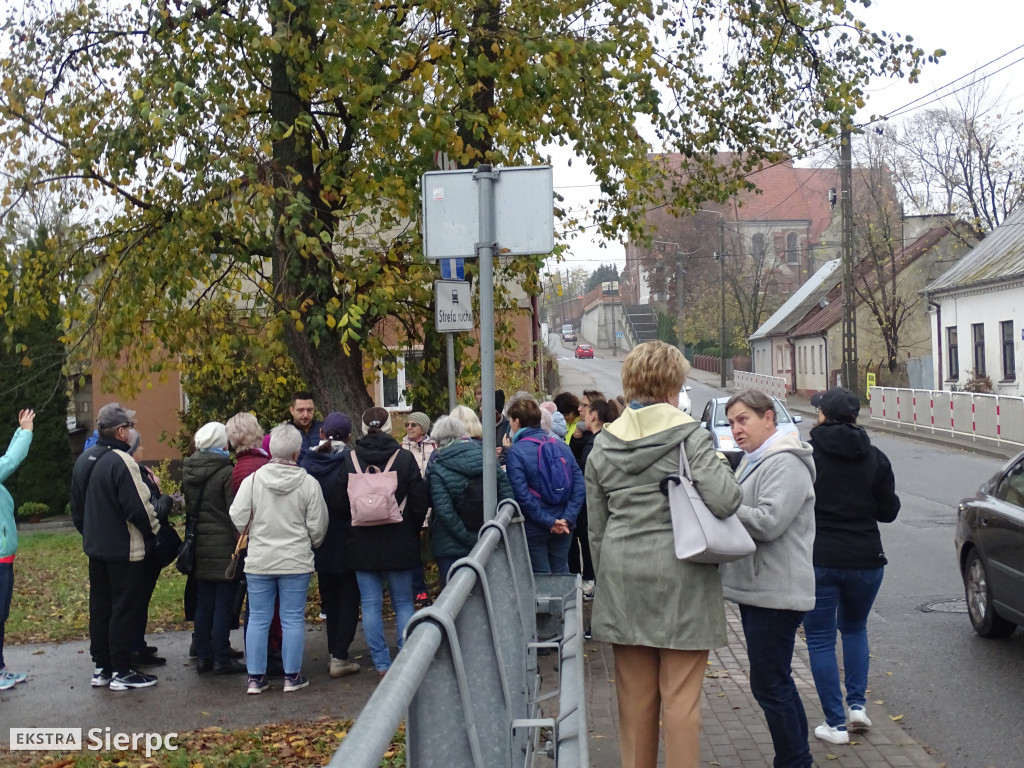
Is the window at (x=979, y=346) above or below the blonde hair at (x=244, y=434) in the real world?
above

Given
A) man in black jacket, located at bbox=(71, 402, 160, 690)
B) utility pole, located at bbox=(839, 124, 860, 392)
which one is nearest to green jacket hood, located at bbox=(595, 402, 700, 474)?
man in black jacket, located at bbox=(71, 402, 160, 690)

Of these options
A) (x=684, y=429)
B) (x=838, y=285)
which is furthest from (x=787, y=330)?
(x=684, y=429)

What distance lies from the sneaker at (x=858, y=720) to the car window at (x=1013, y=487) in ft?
8.34

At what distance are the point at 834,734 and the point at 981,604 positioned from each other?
3.10 metres

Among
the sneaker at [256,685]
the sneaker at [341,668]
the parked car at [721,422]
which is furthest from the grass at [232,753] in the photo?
the parked car at [721,422]

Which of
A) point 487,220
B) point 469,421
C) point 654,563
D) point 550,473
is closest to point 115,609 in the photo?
point 469,421

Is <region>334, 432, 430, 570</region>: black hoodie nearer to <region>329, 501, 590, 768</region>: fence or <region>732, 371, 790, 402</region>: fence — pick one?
<region>329, 501, 590, 768</region>: fence

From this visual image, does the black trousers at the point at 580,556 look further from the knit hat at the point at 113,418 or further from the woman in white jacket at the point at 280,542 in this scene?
the knit hat at the point at 113,418

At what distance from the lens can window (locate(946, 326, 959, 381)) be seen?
40031 mm

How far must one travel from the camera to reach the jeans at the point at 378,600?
7.43 meters

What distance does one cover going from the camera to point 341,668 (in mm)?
7551

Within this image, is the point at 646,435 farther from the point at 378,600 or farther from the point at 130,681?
the point at 130,681

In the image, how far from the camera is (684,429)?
4258 millimetres

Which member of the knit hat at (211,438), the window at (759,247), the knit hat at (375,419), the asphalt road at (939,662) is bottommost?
the asphalt road at (939,662)
